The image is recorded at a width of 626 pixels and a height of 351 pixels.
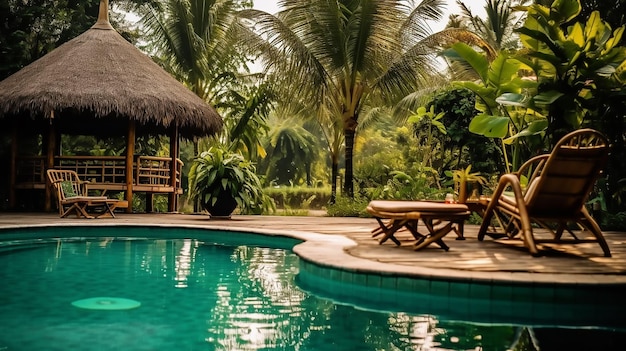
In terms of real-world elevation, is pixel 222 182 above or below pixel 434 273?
above

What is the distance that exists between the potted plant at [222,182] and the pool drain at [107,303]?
17.4ft

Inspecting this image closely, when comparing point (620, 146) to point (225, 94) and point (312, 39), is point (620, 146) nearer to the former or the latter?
point (312, 39)

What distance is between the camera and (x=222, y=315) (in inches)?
130

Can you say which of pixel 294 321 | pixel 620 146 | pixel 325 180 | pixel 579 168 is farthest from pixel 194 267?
pixel 325 180

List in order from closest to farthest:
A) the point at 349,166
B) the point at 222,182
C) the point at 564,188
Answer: the point at 564,188
the point at 222,182
the point at 349,166

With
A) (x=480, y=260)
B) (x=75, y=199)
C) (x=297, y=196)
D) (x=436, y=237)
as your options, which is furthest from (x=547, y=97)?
(x=297, y=196)

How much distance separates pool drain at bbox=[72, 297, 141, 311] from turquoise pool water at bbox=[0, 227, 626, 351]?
3cm

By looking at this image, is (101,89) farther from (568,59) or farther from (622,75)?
(622,75)

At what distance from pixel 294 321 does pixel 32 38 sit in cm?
1207

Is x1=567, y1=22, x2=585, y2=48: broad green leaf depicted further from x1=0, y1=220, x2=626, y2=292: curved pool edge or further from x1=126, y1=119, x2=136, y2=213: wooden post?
x1=126, y1=119, x2=136, y2=213: wooden post

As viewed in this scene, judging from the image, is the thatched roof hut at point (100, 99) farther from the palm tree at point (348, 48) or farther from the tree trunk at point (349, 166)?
the tree trunk at point (349, 166)

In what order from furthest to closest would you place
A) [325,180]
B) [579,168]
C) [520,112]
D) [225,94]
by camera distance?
[325,180]
[225,94]
[520,112]
[579,168]

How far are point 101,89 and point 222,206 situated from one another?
3262mm

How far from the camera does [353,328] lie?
10.1 ft
